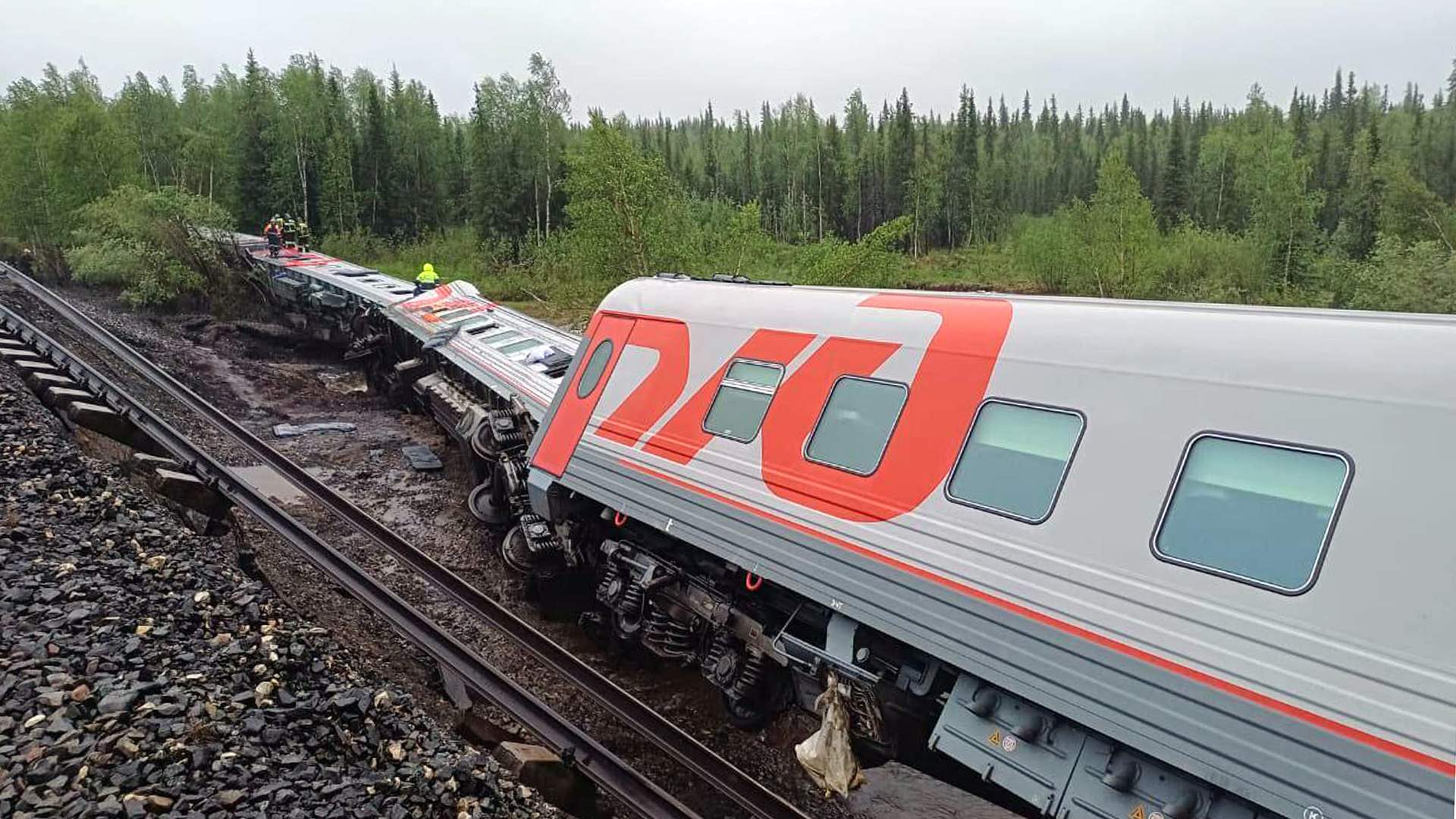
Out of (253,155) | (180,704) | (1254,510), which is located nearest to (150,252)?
(180,704)

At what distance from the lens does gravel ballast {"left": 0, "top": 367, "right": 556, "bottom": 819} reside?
4.11 m

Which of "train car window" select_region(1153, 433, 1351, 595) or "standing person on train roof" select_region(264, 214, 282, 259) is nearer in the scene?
"train car window" select_region(1153, 433, 1351, 595)

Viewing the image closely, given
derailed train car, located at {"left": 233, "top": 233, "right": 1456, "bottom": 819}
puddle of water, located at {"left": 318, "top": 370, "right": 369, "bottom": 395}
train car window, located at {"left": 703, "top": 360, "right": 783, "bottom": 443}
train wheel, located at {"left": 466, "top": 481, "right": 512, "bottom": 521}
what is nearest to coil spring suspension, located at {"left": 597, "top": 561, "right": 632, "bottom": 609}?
derailed train car, located at {"left": 233, "top": 233, "right": 1456, "bottom": 819}

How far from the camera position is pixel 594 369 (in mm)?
7859

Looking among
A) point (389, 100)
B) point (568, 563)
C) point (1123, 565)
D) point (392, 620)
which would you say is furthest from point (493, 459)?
point (389, 100)

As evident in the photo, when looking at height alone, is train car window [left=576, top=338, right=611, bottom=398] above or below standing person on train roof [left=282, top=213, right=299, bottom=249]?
above

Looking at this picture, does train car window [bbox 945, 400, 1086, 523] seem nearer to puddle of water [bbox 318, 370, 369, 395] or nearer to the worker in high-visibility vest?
the worker in high-visibility vest

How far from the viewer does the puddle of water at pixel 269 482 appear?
1105 centimetres

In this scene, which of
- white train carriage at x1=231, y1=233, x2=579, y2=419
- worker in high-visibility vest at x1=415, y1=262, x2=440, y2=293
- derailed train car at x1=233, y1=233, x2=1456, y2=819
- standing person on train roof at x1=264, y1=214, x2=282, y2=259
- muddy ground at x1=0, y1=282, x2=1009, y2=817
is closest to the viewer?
derailed train car at x1=233, y1=233, x2=1456, y2=819

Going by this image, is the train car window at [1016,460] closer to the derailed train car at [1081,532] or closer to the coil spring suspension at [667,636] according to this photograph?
the derailed train car at [1081,532]

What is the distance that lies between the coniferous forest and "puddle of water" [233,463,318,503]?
44.9 feet

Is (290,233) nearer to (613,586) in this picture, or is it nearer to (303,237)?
(303,237)

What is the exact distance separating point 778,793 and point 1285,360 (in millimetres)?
4881

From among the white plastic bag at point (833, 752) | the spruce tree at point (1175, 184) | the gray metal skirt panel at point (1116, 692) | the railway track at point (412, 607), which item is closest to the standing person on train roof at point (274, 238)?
the railway track at point (412, 607)
